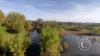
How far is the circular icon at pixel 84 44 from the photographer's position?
14.7m

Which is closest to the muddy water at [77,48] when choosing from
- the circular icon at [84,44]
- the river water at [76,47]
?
the river water at [76,47]

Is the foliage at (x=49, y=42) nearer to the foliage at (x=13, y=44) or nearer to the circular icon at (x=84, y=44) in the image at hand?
the foliage at (x=13, y=44)

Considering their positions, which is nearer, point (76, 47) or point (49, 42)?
point (49, 42)

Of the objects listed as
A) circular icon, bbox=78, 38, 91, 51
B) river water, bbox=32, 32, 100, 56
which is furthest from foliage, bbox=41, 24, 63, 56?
circular icon, bbox=78, 38, 91, 51

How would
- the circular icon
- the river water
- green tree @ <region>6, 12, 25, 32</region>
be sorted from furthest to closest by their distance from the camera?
the circular icon, the river water, green tree @ <region>6, 12, 25, 32</region>

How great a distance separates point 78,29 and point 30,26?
3019 mm

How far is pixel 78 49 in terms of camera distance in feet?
48.2

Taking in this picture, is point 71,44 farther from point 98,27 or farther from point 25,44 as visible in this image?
point 25,44

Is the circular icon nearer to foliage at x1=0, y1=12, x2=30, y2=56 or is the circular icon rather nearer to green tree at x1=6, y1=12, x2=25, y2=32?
green tree at x1=6, y1=12, x2=25, y2=32

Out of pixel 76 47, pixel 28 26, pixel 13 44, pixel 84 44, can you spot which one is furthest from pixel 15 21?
pixel 84 44

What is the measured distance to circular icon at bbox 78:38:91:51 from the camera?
1468cm

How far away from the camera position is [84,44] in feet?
47.7

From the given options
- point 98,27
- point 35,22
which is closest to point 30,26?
point 35,22

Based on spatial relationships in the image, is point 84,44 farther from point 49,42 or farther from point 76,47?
point 49,42
